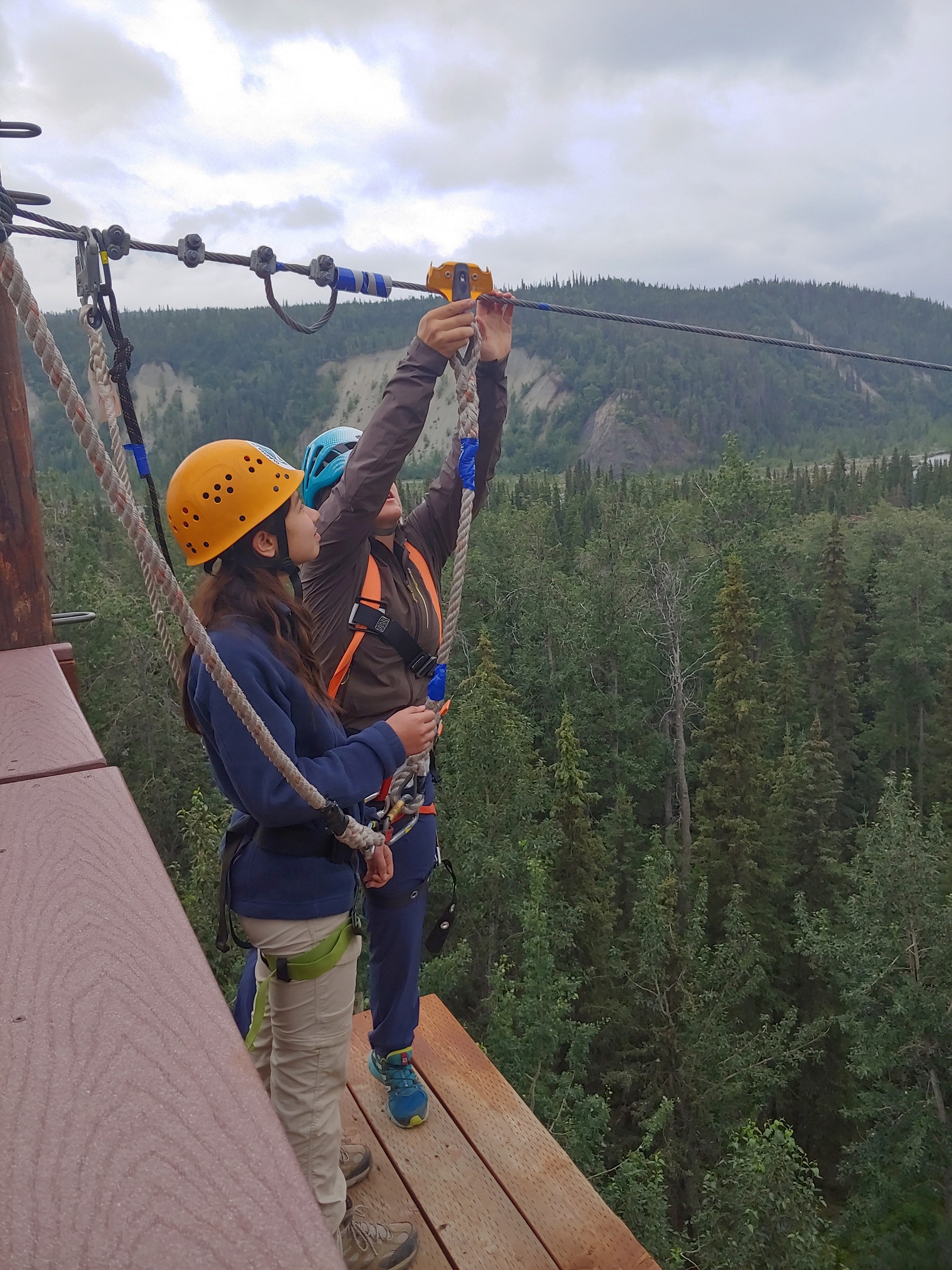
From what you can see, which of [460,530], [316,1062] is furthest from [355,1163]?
[460,530]

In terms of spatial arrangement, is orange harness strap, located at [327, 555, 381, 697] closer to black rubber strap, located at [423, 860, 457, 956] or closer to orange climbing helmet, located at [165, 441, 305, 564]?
orange climbing helmet, located at [165, 441, 305, 564]

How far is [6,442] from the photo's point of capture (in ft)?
9.35

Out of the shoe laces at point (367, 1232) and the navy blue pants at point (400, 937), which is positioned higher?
the navy blue pants at point (400, 937)

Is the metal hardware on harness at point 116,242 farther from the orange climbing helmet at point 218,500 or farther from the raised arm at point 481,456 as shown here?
the raised arm at point 481,456

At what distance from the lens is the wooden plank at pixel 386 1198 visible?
2.65 metres

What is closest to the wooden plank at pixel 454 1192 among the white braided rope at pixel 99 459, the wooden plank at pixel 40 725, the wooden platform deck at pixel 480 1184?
the wooden platform deck at pixel 480 1184

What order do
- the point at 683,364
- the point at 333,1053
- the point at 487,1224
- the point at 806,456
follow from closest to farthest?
the point at 333,1053 < the point at 487,1224 < the point at 806,456 < the point at 683,364

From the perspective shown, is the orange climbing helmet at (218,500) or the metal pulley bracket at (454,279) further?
the metal pulley bracket at (454,279)

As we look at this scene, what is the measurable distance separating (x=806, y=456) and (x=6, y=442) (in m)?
157

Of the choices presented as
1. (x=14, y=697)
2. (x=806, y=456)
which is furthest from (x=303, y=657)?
(x=806, y=456)

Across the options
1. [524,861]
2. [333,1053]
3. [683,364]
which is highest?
[683,364]

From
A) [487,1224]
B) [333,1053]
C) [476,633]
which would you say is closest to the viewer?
[333,1053]

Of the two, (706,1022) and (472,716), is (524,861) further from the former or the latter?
(706,1022)

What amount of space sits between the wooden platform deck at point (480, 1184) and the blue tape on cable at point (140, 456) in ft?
7.74
